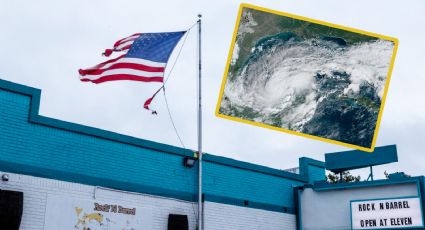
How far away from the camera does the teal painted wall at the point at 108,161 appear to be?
18386 millimetres

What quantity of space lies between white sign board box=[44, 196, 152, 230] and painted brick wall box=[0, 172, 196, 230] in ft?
0.53

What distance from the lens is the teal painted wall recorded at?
60.3ft

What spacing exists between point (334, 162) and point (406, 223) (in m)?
4.48

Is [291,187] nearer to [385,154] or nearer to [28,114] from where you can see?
[385,154]

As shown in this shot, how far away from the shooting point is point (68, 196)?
755 inches

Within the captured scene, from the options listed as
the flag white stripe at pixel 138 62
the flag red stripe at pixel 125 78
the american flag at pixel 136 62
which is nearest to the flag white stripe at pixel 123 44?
the american flag at pixel 136 62

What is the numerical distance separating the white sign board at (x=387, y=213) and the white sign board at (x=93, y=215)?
9.05 m

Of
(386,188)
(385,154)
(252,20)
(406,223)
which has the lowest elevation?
(406,223)

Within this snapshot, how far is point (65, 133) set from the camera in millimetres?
19688

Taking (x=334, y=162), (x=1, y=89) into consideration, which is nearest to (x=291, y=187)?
(x=334, y=162)

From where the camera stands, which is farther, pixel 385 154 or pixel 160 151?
pixel 385 154

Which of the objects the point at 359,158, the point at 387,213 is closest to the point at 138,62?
the point at 359,158

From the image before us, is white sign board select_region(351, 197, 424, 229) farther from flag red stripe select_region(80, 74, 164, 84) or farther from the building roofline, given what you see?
flag red stripe select_region(80, 74, 164, 84)

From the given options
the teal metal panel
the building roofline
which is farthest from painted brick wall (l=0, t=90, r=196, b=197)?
the teal metal panel
